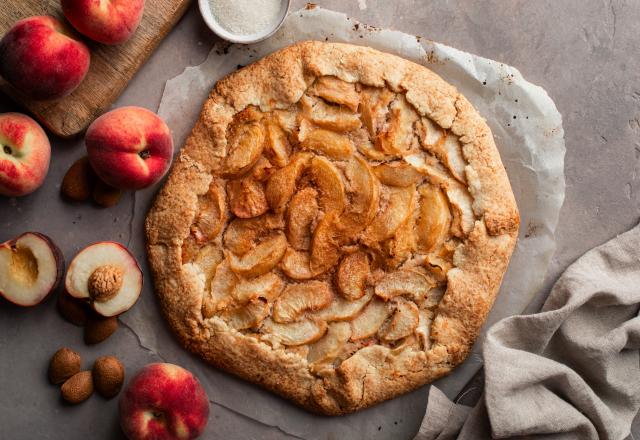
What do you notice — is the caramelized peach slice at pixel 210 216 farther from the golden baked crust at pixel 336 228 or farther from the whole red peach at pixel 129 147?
the whole red peach at pixel 129 147

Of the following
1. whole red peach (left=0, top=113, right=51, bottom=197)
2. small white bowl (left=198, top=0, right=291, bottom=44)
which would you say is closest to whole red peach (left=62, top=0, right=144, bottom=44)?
small white bowl (left=198, top=0, right=291, bottom=44)

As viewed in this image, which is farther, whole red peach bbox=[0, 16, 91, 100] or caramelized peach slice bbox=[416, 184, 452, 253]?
caramelized peach slice bbox=[416, 184, 452, 253]

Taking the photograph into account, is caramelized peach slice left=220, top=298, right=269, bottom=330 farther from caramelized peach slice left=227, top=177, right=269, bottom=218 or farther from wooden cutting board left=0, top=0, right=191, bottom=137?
wooden cutting board left=0, top=0, right=191, bottom=137

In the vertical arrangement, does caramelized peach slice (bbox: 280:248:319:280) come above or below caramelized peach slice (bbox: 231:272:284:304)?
above

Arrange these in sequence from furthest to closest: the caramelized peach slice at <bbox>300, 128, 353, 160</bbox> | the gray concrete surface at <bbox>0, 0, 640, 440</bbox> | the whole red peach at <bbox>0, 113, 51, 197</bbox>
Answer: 1. the gray concrete surface at <bbox>0, 0, 640, 440</bbox>
2. the caramelized peach slice at <bbox>300, 128, 353, 160</bbox>
3. the whole red peach at <bbox>0, 113, 51, 197</bbox>

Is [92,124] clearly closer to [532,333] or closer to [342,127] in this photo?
[342,127]

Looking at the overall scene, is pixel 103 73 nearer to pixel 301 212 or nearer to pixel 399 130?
pixel 301 212

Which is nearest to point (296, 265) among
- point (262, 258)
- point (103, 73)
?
point (262, 258)
